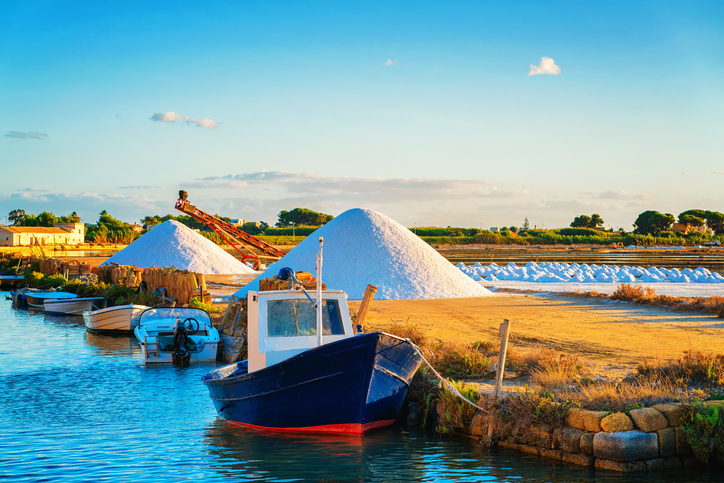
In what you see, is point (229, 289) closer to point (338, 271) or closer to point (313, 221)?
point (338, 271)

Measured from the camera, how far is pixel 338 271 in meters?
27.2

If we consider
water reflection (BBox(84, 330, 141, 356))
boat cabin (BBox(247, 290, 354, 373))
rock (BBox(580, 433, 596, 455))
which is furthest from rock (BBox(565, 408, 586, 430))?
water reflection (BBox(84, 330, 141, 356))

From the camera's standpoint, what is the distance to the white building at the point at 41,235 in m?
115

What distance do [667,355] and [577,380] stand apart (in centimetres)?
421

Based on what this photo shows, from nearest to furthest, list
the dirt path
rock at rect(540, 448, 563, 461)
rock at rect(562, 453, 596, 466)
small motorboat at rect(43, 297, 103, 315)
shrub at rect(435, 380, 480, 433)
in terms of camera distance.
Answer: rock at rect(562, 453, 596, 466) → rock at rect(540, 448, 563, 461) → shrub at rect(435, 380, 480, 433) → the dirt path → small motorboat at rect(43, 297, 103, 315)

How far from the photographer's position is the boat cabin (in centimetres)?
A: 980

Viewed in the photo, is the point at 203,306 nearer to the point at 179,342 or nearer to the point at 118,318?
the point at 118,318

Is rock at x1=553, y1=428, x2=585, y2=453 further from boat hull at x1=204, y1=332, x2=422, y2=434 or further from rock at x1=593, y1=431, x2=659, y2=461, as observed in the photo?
boat hull at x1=204, y1=332, x2=422, y2=434

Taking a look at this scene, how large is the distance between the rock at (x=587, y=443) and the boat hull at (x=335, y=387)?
271cm

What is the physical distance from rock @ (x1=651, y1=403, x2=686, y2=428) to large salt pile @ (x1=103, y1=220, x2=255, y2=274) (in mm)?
35868

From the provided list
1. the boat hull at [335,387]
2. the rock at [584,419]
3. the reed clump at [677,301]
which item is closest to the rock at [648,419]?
the rock at [584,419]

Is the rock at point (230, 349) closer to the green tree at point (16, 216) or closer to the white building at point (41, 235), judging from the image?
the white building at point (41, 235)

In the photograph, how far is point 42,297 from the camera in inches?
1216

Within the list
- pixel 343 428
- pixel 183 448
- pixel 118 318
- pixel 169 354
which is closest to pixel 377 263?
pixel 118 318
